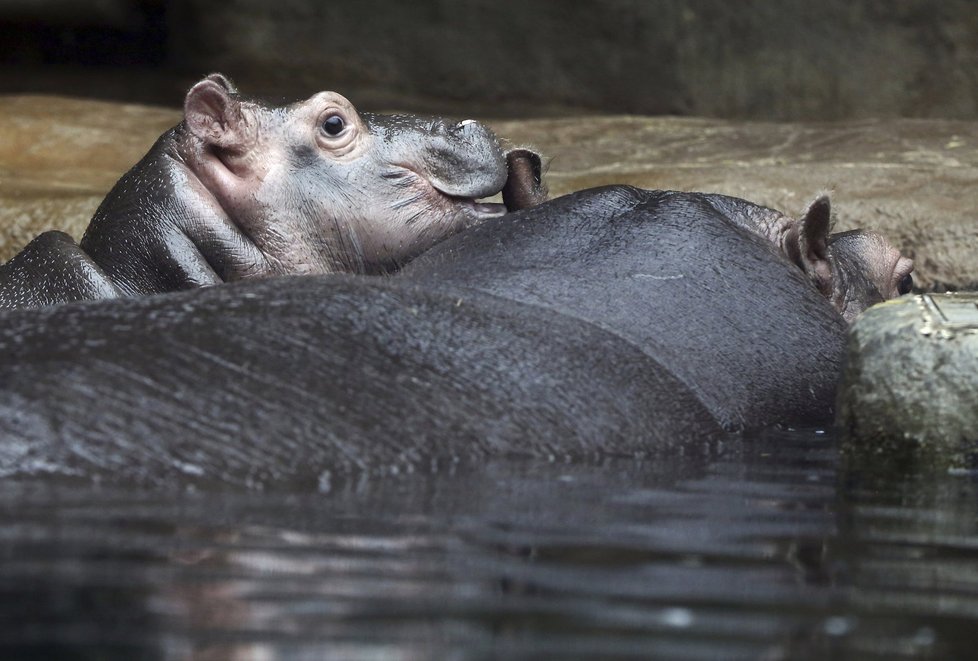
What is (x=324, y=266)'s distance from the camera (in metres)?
5.29

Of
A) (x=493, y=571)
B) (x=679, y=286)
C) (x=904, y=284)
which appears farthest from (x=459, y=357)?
(x=904, y=284)

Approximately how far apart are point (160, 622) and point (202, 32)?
11019mm

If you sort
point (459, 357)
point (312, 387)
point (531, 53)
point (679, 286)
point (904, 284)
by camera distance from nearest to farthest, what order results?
1. point (312, 387)
2. point (459, 357)
3. point (679, 286)
4. point (904, 284)
5. point (531, 53)

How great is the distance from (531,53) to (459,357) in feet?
28.5

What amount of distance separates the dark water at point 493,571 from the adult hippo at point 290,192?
206 centimetres

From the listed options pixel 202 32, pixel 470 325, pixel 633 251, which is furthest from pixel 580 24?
pixel 470 325

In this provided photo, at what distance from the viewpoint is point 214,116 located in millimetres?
5320

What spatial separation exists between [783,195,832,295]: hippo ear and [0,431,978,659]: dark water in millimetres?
1681

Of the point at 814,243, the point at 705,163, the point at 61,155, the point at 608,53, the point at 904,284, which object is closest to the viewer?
the point at 814,243

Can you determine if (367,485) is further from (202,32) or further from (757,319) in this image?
(202,32)

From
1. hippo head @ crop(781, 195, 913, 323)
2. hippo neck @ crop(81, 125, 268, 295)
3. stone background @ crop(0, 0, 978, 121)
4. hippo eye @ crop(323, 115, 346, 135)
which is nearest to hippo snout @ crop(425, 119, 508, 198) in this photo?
hippo eye @ crop(323, 115, 346, 135)

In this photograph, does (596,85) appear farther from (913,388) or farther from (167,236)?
(913,388)

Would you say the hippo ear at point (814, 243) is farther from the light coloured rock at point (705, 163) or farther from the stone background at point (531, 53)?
the stone background at point (531, 53)

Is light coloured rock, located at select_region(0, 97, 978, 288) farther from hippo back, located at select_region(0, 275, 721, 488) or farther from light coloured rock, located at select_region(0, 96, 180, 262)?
hippo back, located at select_region(0, 275, 721, 488)
